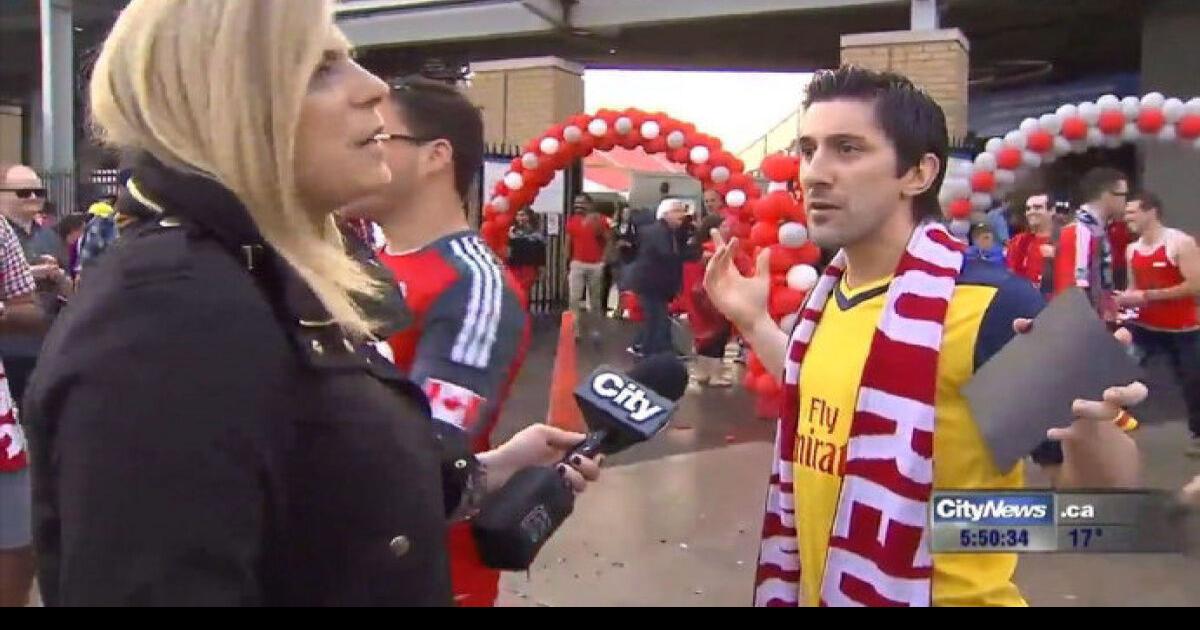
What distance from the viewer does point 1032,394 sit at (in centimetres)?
197

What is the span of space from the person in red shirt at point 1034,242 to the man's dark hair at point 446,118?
7.44 meters

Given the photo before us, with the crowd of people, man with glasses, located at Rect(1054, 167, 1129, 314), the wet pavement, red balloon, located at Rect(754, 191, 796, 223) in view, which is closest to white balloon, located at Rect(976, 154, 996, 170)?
man with glasses, located at Rect(1054, 167, 1129, 314)

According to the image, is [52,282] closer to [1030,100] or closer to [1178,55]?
[1178,55]

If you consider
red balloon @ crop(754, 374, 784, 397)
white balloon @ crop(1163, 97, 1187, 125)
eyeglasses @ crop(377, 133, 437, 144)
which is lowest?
red balloon @ crop(754, 374, 784, 397)

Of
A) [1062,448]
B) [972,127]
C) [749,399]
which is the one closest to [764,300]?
[1062,448]

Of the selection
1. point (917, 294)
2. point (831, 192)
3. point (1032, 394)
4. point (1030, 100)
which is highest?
point (1030, 100)

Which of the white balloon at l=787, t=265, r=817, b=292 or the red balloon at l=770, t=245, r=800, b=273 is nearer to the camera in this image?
the white balloon at l=787, t=265, r=817, b=292

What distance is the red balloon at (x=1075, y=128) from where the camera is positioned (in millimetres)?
7938

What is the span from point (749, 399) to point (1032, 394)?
331 inches

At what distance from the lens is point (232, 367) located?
45.0 inches

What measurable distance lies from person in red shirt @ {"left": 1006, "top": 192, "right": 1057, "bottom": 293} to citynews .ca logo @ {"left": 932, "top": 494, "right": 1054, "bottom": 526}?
25.4 feet

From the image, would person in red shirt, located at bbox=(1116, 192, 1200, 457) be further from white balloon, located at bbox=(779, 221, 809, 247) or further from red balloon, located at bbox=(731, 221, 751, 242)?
red balloon, located at bbox=(731, 221, 751, 242)

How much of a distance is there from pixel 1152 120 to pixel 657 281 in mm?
5511

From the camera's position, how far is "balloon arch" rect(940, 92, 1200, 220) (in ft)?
25.3
